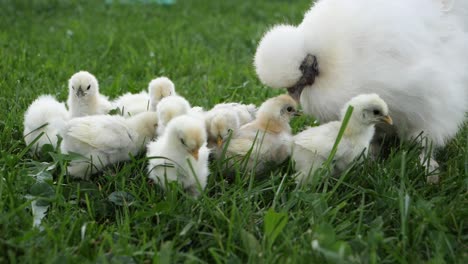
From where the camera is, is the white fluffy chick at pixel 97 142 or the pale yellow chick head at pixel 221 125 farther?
the pale yellow chick head at pixel 221 125

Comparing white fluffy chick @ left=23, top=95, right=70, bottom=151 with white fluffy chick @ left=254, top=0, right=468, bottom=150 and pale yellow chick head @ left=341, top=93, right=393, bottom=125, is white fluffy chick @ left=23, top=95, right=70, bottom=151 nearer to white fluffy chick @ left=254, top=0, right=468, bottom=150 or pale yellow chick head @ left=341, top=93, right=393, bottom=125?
white fluffy chick @ left=254, top=0, right=468, bottom=150

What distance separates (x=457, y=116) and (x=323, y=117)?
0.66 m

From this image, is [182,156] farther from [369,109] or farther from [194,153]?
[369,109]

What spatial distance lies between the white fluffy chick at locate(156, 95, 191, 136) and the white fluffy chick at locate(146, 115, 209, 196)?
0.21m

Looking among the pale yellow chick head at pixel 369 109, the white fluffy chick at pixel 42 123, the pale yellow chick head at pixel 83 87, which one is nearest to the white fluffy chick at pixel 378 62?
the pale yellow chick head at pixel 369 109

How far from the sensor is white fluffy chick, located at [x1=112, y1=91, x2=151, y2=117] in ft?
10.2

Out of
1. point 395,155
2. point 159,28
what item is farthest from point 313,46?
point 159,28

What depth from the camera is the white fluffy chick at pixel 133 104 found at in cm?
310

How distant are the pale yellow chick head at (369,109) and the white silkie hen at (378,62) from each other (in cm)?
15

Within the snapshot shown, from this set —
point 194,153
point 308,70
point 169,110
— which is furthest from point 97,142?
point 308,70

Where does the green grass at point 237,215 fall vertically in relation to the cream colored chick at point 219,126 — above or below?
below

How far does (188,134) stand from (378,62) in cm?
95

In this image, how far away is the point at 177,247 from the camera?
78.6 inches

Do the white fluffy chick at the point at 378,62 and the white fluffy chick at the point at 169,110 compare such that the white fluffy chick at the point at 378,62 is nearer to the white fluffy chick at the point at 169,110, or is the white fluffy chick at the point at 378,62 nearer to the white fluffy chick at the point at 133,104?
the white fluffy chick at the point at 169,110
